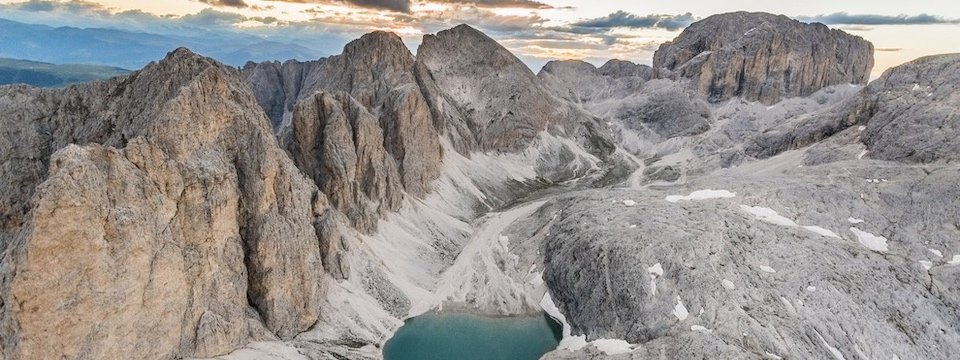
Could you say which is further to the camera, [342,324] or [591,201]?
[591,201]

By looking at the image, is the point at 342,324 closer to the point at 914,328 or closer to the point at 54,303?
the point at 54,303

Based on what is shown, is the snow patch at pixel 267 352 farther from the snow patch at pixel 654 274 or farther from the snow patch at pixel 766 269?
the snow patch at pixel 766 269

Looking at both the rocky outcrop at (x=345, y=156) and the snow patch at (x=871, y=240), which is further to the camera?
the rocky outcrop at (x=345, y=156)

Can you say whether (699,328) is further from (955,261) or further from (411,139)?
(411,139)

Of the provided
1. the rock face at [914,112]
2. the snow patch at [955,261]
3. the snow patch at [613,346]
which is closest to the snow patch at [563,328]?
the snow patch at [613,346]

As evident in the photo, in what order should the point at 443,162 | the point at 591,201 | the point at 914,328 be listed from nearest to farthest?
1. the point at 914,328
2. the point at 591,201
3. the point at 443,162

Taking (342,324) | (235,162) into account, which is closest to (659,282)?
(342,324)
